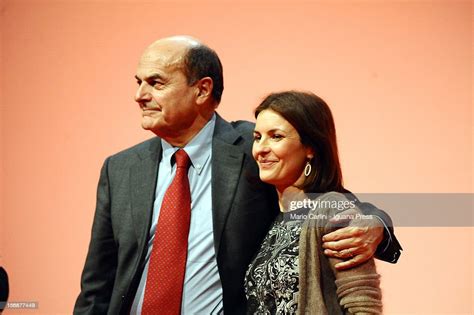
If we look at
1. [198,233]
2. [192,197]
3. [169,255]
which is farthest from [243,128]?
[169,255]

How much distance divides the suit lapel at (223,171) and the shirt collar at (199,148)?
0.09ft

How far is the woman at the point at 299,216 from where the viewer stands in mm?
2268

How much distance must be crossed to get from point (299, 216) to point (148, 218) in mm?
558

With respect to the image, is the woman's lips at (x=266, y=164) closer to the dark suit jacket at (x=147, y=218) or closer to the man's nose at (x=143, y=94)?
the dark suit jacket at (x=147, y=218)

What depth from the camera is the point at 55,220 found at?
12.5 ft

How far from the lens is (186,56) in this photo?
276cm

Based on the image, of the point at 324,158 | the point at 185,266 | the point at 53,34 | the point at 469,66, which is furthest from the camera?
the point at 53,34

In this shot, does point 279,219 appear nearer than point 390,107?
Yes

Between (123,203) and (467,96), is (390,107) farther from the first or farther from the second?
(123,203)

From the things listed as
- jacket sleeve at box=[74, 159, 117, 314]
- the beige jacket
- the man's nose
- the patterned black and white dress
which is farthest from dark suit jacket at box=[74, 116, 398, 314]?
the beige jacket

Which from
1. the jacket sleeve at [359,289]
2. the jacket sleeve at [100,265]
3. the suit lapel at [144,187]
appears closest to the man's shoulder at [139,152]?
the suit lapel at [144,187]

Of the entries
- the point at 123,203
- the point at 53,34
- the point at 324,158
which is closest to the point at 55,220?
the point at 53,34

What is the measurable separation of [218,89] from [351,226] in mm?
826

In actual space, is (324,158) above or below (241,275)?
above
